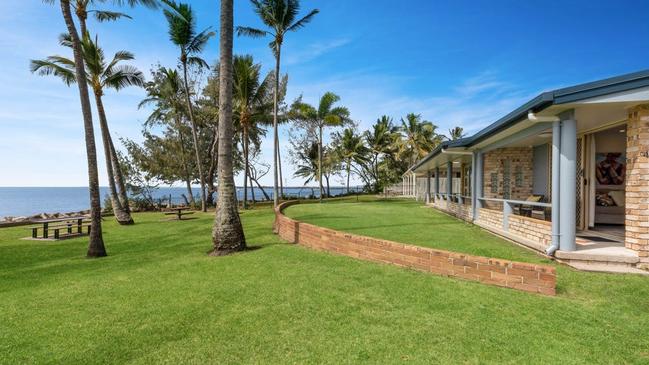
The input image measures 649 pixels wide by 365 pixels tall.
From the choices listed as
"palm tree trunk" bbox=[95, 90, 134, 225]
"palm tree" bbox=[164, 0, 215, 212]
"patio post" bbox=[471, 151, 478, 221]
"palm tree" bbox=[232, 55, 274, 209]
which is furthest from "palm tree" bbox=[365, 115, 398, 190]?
"palm tree trunk" bbox=[95, 90, 134, 225]

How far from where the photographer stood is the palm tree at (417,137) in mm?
35644

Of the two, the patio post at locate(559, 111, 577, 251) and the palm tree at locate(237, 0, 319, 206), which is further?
the palm tree at locate(237, 0, 319, 206)

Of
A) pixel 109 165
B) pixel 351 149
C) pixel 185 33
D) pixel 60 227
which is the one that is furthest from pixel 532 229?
pixel 351 149

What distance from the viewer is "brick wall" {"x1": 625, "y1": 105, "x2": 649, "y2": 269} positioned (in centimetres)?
522

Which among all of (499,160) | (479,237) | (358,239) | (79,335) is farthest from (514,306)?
(499,160)

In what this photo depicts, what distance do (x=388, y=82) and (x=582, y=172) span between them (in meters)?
15.8

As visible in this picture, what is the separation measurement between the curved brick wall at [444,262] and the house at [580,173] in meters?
2.01

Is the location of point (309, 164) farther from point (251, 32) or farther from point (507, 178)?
point (507, 178)

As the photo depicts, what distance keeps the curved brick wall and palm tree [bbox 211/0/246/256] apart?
6.06 ft

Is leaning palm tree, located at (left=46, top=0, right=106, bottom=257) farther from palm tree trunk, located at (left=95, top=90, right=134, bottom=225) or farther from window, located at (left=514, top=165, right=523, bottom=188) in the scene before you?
window, located at (left=514, top=165, right=523, bottom=188)

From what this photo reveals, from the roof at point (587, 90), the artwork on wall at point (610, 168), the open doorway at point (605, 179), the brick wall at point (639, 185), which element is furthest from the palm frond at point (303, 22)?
the brick wall at point (639, 185)

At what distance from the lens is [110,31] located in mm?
14555

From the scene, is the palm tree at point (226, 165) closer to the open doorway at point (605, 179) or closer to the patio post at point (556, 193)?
the patio post at point (556, 193)

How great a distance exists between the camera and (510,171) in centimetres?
1176
